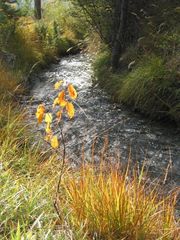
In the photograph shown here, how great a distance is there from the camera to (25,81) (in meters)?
8.20

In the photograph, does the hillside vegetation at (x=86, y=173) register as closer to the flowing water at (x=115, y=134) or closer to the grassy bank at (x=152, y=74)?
the grassy bank at (x=152, y=74)

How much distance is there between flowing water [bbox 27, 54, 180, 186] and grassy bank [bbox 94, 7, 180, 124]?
0.60ft

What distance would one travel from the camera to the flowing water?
4918 millimetres

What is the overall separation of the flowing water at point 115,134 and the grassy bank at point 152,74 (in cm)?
18

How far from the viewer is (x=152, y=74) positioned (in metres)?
6.29

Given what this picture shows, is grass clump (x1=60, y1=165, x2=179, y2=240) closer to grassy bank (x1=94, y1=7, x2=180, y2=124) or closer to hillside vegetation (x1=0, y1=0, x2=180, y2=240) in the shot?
hillside vegetation (x1=0, y1=0, x2=180, y2=240)

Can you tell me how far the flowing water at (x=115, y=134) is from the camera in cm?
492

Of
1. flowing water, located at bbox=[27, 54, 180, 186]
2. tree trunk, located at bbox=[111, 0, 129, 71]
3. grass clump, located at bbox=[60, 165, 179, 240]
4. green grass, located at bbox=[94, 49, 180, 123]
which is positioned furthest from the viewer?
tree trunk, located at bbox=[111, 0, 129, 71]

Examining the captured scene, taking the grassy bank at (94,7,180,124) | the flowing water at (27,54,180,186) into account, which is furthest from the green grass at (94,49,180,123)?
the flowing water at (27,54,180,186)

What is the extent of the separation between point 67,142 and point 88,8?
170 inches

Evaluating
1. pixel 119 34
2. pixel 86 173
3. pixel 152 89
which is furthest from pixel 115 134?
pixel 119 34

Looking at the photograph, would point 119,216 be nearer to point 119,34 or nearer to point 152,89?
point 152,89

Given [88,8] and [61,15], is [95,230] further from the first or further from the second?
[61,15]

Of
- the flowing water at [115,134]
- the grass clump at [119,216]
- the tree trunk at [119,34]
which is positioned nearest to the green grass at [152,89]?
the flowing water at [115,134]
